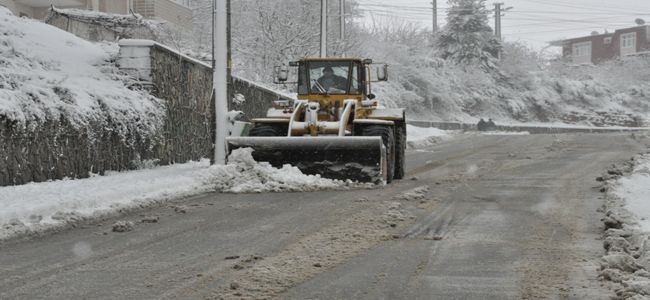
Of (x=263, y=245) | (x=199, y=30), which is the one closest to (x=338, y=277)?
(x=263, y=245)

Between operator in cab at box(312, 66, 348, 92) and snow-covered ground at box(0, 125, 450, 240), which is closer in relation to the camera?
snow-covered ground at box(0, 125, 450, 240)

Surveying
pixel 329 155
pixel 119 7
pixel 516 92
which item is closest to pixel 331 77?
pixel 329 155

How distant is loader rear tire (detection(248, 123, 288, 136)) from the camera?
1327 centimetres

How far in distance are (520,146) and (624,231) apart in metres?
16.5

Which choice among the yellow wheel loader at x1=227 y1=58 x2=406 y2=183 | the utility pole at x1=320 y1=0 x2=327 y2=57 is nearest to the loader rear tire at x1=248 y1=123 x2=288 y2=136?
the yellow wheel loader at x1=227 y1=58 x2=406 y2=183

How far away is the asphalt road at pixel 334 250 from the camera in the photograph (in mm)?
5000

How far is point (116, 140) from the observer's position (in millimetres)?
12750

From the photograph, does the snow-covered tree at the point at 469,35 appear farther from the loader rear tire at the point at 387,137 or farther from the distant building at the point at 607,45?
the loader rear tire at the point at 387,137

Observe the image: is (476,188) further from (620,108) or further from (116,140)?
(620,108)

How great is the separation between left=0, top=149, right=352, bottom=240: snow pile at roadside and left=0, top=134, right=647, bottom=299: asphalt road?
0.36m

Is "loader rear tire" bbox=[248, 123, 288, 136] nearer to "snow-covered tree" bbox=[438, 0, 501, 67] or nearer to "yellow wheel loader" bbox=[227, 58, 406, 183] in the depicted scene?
"yellow wheel loader" bbox=[227, 58, 406, 183]

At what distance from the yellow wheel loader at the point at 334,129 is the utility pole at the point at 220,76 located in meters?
0.75

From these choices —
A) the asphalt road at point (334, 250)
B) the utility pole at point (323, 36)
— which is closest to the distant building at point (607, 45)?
the utility pole at point (323, 36)

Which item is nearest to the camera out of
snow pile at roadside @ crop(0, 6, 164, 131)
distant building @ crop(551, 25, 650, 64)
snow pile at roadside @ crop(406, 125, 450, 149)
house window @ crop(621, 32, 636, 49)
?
snow pile at roadside @ crop(0, 6, 164, 131)
